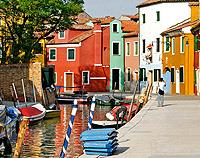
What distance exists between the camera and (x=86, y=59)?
269 feet

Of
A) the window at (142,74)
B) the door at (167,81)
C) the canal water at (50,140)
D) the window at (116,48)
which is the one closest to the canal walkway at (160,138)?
the canal water at (50,140)

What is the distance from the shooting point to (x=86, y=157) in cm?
1582

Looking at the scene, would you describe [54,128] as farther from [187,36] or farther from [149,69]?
[149,69]

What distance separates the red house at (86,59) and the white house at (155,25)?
18.5 ft

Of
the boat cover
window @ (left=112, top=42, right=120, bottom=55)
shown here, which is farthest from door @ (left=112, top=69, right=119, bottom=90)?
the boat cover

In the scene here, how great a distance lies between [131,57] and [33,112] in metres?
47.0

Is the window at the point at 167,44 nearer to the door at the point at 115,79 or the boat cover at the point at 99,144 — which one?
the door at the point at 115,79

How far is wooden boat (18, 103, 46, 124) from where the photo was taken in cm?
3493

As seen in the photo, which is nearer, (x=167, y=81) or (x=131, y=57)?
(x=167, y=81)

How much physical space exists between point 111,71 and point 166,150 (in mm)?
65386

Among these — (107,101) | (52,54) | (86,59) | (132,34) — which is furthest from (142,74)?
(107,101)

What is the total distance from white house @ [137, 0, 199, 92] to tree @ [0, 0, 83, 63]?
17.2 meters

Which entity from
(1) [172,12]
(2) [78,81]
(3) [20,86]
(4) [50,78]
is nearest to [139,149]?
(3) [20,86]

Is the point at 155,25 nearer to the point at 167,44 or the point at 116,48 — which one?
the point at 167,44
